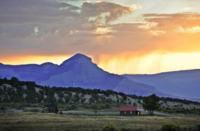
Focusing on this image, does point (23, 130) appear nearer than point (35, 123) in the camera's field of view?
Yes

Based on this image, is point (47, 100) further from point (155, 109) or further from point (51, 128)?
point (51, 128)

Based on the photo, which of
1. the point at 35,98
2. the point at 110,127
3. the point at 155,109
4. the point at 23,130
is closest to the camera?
the point at 110,127

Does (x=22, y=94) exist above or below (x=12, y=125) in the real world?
above

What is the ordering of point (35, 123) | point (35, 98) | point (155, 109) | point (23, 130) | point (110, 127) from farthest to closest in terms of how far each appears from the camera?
point (35, 98), point (155, 109), point (35, 123), point (23, 130), point (110, 127)

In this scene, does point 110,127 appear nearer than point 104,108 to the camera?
Yes

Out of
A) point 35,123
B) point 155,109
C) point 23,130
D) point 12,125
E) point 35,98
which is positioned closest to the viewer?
point 23,130

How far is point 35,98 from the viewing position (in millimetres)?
197625

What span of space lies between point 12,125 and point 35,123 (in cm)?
733

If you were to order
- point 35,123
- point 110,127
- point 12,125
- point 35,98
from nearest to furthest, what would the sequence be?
point 110,127, point 12,125, point 35,123, point 35,98

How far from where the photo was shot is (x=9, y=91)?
651 ft

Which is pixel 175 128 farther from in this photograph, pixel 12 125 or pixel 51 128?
pixel 12 125

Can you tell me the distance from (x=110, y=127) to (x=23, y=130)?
15.5 m

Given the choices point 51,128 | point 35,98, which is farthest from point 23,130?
point 35,98

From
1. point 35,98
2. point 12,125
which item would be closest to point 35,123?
point 12,125
